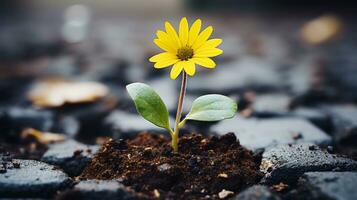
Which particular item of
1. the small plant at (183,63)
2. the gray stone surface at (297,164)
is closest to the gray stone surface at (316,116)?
the gray stone surface at (297,164)

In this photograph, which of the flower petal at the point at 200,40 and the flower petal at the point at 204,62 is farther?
the flower petal at the point at 200,40

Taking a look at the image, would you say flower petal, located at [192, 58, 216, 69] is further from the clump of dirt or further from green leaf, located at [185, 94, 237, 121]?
the clump of dirt

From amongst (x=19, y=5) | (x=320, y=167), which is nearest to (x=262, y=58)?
Answer: (x=320, y=167)

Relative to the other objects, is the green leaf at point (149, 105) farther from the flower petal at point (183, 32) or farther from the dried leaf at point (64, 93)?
the dried leaf at point (64, 93)

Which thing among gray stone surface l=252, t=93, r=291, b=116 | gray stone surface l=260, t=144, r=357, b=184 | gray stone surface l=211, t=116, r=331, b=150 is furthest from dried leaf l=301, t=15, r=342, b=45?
gray stone surface l=260, t=144, r=357, b=184

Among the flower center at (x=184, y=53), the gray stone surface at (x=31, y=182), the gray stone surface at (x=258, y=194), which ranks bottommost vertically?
the gray stone surface at (x=31, y=182)

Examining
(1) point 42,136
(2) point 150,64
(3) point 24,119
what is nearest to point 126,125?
(1) point 42,136
